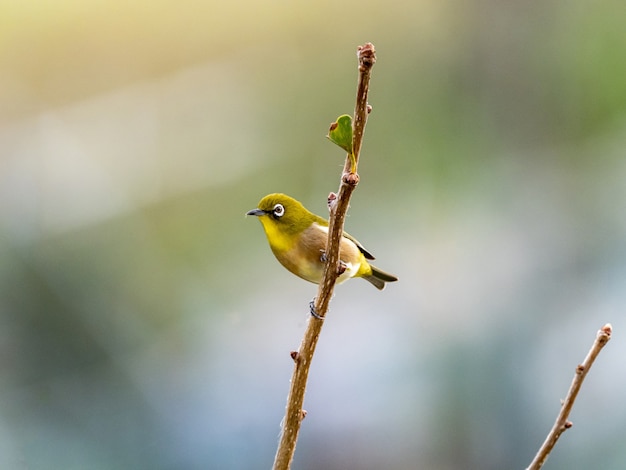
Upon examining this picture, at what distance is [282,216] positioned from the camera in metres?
1.15

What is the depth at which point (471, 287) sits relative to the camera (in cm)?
231

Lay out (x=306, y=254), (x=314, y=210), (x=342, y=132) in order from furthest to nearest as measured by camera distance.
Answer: (x=314, y=210)
(x=306, y=254)
(x=342, y=132)

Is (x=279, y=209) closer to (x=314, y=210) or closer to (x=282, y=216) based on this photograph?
(x=282, y=216)

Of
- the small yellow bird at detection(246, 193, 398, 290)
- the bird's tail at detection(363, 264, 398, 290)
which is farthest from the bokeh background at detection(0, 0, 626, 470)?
the small yellow bird at detection(246, 193, 398, 290)

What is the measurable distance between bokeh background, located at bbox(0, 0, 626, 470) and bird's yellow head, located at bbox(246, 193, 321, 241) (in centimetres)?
108

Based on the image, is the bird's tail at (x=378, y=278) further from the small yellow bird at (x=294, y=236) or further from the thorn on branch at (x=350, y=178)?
the thorn on branch at (x=350, y=178)

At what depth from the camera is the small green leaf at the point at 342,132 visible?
0.55 m

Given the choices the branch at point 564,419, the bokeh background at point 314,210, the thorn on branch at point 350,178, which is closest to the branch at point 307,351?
the thorn on branch at point 350,178

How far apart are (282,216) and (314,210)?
1061 mm

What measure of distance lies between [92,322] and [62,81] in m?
0.82

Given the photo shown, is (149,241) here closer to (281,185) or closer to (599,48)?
(281,185)

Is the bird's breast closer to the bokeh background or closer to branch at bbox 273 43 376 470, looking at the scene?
branch at bbox 273 43 376 470

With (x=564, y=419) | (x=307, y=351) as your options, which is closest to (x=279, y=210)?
(x=307, y=351)

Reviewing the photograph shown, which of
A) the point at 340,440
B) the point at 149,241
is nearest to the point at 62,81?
the point at 149,241
